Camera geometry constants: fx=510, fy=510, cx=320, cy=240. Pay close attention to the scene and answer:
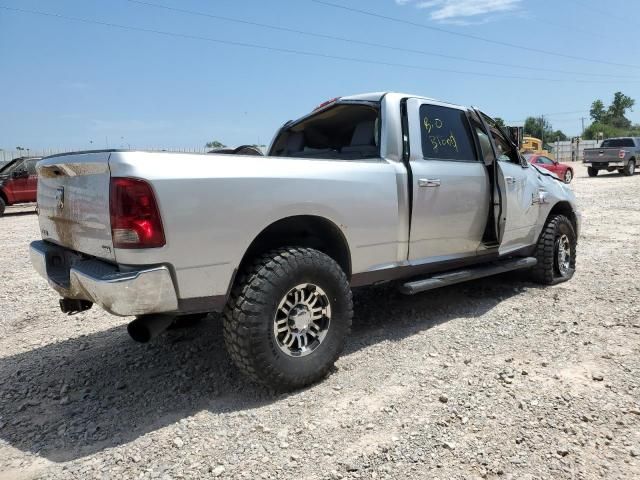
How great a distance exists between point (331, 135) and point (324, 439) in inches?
120

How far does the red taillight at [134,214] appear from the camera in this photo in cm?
260

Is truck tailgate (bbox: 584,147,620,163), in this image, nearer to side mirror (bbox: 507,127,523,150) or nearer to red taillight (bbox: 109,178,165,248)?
side mirror (bbox: 507,127,523,150)

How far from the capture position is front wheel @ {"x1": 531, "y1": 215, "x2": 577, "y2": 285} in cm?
541

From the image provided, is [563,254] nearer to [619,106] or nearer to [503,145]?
[503,145]

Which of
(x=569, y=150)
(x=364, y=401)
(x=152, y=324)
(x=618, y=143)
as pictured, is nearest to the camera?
(x=152, y=324)

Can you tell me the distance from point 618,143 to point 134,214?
2765cm

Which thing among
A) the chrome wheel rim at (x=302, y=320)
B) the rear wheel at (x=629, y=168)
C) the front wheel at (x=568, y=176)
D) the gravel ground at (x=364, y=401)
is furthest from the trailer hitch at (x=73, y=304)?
the rear wheel at (x=629, y=168)

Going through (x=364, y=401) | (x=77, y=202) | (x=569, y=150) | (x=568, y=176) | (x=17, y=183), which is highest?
(x=569, y=150)

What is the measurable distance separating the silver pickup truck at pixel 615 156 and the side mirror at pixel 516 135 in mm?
22247

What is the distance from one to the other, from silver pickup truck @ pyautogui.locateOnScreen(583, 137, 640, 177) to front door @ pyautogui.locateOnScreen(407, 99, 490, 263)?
75.6 ft

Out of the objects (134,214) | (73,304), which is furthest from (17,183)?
(134,214)

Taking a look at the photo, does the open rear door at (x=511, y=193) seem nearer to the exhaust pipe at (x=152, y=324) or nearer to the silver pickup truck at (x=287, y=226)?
the silver pickup truck at (x=287, y=226)

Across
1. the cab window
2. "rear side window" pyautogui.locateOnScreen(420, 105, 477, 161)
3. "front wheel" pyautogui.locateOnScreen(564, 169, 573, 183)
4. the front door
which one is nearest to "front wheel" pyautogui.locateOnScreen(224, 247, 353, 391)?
the front door

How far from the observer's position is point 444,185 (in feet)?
13.5
